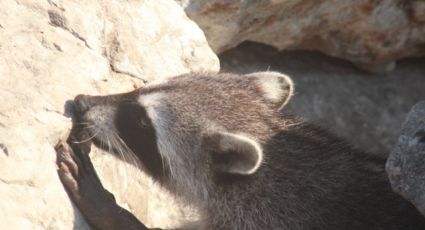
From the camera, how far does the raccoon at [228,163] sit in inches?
219

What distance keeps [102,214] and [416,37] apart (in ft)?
13.8

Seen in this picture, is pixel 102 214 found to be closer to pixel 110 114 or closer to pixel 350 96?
pixel 110 114

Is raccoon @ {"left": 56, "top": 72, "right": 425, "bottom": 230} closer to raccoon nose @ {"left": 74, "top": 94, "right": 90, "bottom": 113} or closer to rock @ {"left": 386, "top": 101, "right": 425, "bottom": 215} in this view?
raccoon nose @ {"left": 74, "top": 94, "right": 90, "bottom": 113}

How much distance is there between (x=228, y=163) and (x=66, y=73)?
125 centimetres

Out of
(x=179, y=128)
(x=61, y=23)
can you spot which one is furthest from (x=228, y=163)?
(x=61, y=23)

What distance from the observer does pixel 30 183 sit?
4.84 m

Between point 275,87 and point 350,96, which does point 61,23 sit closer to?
point 275,87

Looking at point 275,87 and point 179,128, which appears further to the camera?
point 275,87

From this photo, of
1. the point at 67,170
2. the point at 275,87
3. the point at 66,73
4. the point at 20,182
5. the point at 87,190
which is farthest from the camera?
the point at 275,87

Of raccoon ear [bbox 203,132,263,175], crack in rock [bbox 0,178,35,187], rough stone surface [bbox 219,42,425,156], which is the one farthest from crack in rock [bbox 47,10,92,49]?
rough stone surface [bbox 219,42,425,156]

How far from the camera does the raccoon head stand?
5.57 metres

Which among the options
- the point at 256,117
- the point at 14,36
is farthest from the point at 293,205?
the point at 14,36

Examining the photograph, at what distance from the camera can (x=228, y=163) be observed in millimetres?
5496

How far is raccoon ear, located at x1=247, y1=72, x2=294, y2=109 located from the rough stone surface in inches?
76.5
